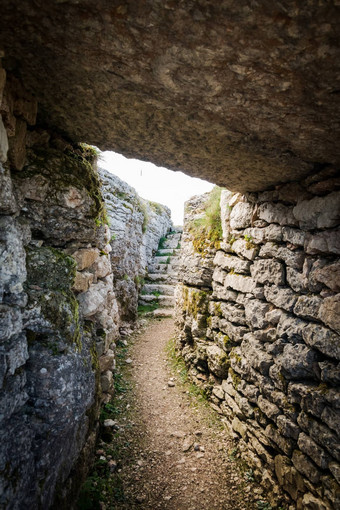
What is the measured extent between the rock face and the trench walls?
22cm

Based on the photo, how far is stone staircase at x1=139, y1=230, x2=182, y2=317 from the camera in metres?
9.52

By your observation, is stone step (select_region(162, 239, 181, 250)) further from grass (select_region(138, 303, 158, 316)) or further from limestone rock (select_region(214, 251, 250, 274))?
limestone rock (select_region(214, 251, 250, 274))

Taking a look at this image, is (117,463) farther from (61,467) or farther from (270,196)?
(270,196)

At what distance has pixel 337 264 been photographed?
96.3 inches

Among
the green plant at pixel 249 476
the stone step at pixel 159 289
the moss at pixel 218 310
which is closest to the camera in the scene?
the green plant at pixel 249 476

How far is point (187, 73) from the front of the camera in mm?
1509

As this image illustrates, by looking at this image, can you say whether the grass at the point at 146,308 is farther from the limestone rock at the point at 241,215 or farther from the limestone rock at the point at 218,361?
the limestone rock at the point at 241,215

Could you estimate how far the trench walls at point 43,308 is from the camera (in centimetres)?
167

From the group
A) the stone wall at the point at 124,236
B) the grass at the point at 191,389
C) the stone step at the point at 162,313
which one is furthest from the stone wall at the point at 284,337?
the stone step at the point at 162,313

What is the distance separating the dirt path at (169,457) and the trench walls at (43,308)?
1.96 feet

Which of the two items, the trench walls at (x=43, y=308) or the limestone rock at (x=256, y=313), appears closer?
the trench walls at (x=43, y=308)

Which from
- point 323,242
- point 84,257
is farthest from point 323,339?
point 84,257

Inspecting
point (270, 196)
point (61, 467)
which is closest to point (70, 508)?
point (61, 467)

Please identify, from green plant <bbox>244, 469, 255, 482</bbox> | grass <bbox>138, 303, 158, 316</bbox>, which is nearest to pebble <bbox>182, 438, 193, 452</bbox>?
green plant <bbox>244, 469, 255, 482</bbox>
